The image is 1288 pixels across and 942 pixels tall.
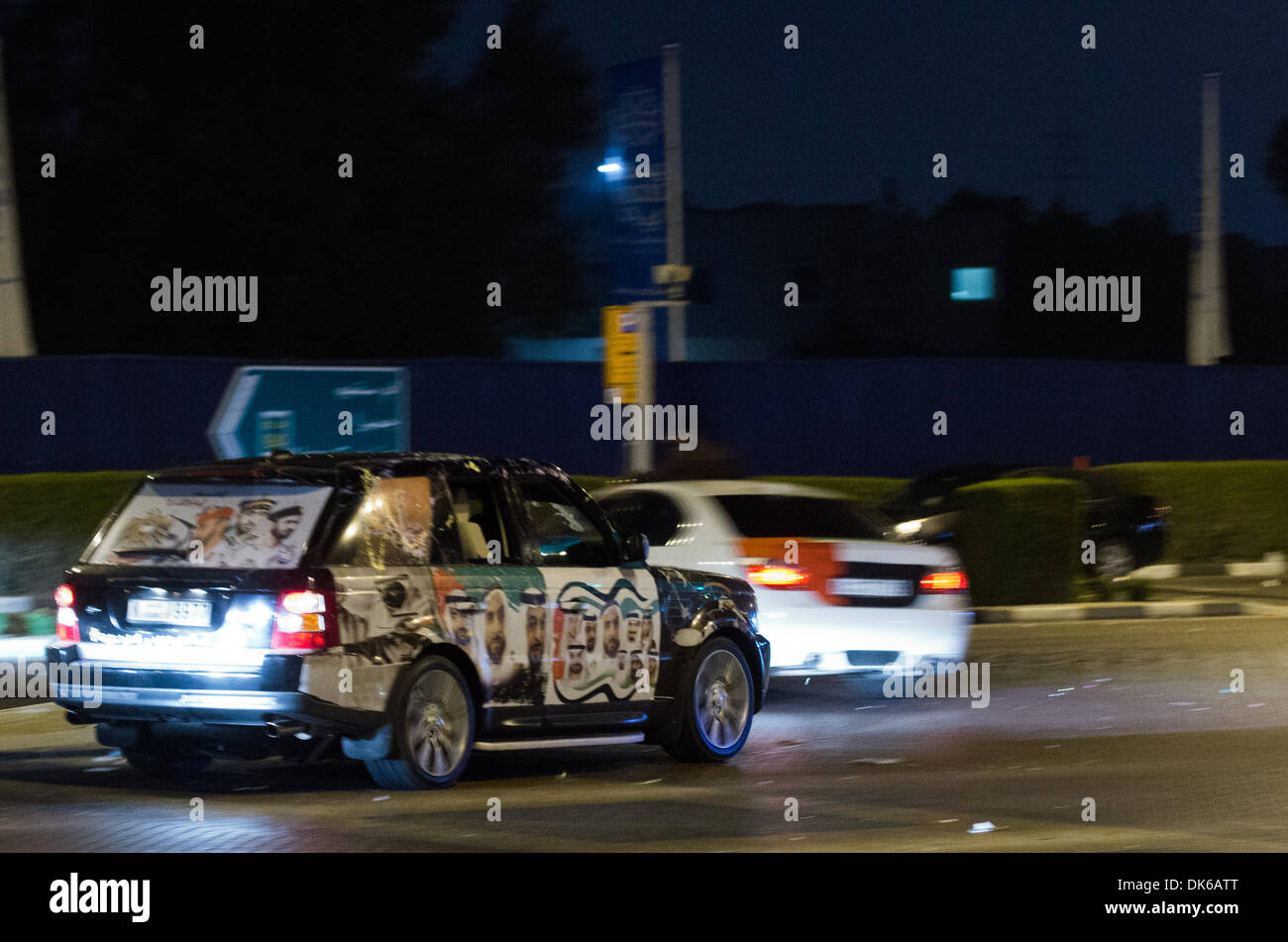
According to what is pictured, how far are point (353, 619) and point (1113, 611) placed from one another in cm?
1452

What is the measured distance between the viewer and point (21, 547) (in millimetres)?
19750

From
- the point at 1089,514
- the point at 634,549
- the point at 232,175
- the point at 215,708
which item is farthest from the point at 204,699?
the point at 232,175

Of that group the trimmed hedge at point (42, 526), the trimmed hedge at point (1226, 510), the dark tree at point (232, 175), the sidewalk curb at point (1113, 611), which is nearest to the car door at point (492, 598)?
the trimmed hedge at point (42, 526)

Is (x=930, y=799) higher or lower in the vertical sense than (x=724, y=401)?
lower

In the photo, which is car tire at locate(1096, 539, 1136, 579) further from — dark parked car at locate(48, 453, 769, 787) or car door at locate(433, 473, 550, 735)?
car door at locate(433, 473, 550, 735)

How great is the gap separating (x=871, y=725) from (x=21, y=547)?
1031 cm

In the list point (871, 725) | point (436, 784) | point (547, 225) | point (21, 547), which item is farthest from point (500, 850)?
point (547, 225)

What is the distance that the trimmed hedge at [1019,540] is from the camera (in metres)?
21.9

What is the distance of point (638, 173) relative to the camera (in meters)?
22.1

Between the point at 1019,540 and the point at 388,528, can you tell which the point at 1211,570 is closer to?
the point at 1019,540

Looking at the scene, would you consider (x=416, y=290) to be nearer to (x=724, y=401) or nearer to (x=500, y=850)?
(x=724, y=401)

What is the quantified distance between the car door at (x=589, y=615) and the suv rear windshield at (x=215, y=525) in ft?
4.87

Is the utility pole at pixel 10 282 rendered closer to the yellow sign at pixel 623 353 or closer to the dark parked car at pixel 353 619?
the yellow sign at pixel 623 353

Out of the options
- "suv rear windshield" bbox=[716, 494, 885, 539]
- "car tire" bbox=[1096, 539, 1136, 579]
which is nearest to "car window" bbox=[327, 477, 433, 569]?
"suv rear windshield" bbox=[716, 494, 885, 539]
